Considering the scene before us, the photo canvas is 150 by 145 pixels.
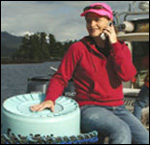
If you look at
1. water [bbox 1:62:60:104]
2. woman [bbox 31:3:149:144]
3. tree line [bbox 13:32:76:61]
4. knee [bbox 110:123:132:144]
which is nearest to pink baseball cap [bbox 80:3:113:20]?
woman [bbox 31:3:149:144]

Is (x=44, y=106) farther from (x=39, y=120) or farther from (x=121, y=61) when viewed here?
(x=121, y=61)

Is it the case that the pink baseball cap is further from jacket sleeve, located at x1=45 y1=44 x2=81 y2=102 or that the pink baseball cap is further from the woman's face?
jacket sleeve, located at x1=45 y1=44 x2=81 y2=102

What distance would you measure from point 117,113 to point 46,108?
1.99 ft

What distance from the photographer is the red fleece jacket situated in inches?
97.0

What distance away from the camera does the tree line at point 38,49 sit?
281ft

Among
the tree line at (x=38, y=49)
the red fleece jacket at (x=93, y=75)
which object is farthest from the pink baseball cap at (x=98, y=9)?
the tree line at (x=38, y=49)

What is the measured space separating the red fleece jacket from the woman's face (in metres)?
0.11

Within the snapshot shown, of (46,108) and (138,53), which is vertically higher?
(46,108)

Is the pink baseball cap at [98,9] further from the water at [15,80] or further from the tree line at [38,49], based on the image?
the tree line at [38,49]

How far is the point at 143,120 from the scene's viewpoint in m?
5.55

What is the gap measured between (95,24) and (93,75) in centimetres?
43

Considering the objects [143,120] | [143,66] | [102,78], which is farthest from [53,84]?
[143,66]

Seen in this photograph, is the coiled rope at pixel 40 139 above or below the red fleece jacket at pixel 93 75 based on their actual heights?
below

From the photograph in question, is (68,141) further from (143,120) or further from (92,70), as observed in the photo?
(143,120)
